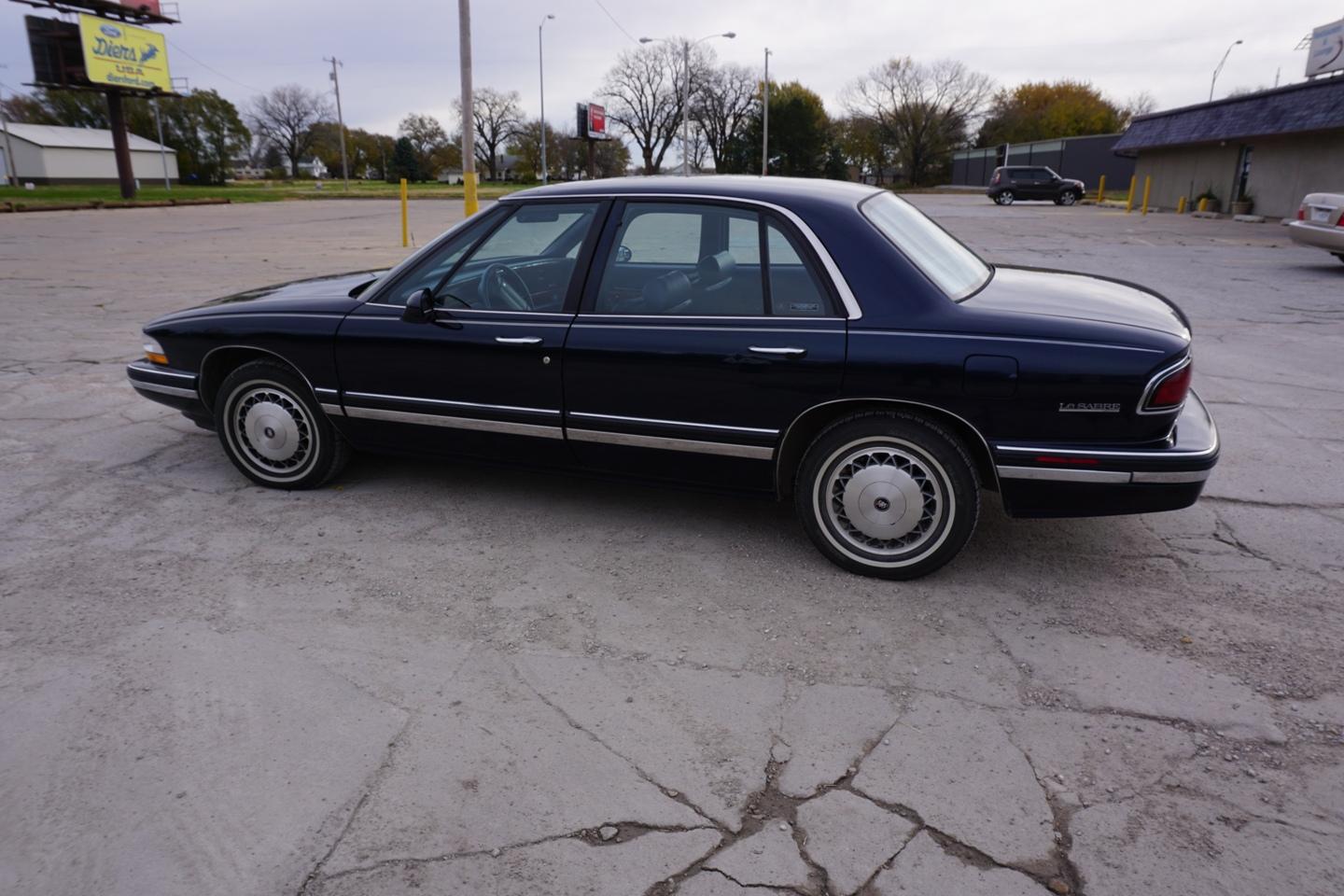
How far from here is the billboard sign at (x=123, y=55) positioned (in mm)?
43438

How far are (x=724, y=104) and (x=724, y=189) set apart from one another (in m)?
81.7

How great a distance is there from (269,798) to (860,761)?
1658 mm

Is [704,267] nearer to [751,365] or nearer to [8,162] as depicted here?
[751,365]

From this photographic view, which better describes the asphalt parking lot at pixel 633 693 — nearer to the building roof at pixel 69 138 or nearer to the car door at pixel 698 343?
the car door at pixel 698 343

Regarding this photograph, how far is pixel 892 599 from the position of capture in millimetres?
3686

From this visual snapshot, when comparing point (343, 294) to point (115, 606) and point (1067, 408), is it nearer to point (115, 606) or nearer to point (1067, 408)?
point (115, 606)

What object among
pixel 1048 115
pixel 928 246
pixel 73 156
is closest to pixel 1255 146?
pixel 928 246

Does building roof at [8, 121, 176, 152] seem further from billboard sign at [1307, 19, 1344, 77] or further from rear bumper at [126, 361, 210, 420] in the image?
rear bumper at [126, 361, 210, 420]

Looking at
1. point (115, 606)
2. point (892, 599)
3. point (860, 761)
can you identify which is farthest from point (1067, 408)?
point (115, 606)

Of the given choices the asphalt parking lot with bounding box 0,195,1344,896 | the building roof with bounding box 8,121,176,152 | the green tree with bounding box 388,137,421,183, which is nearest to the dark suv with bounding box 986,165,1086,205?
the asphalt parking lot with bounding box 0,195,1344,896

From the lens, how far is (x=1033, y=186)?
40719 mm

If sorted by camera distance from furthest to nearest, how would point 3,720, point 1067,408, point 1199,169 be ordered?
point 1199,169, point 1067,408, point 3,720

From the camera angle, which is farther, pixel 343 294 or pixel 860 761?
pixel 343 294

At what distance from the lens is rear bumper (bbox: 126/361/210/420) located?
4.91 metres
